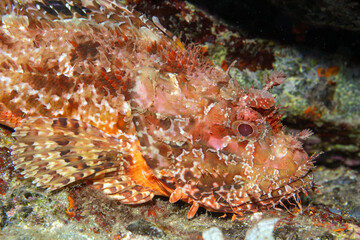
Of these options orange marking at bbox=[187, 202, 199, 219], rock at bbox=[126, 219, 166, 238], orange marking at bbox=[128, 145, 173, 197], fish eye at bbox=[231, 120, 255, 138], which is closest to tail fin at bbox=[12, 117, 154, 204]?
orange marking at bbox=[128, 145, 173, 197]

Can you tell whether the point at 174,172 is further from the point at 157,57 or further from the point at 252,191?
the point at 157,57

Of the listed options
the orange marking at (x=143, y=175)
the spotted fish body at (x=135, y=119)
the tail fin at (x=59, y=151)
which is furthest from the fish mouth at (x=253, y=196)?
the tail fin at (x=59, y=151)

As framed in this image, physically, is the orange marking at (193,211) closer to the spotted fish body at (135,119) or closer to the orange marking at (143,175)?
the spotted fish body at (135,119)

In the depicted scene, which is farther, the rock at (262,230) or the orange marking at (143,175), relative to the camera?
the orange marking at (143,175)

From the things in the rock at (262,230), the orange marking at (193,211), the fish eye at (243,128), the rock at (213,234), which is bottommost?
the orange marking at (193,211)

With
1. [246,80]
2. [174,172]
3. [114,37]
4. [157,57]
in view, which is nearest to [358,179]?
[246,80]

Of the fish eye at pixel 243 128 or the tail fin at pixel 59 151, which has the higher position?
the fish eye at pixel 243 128
